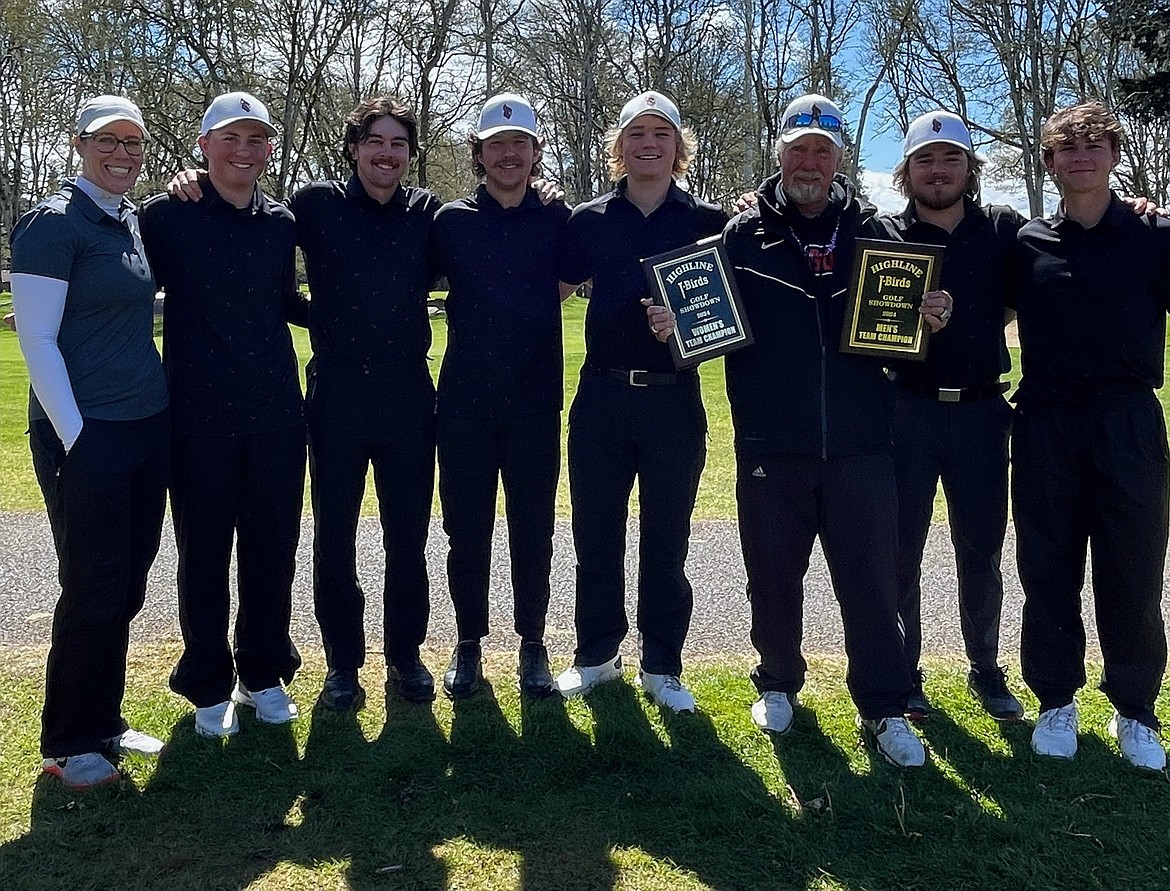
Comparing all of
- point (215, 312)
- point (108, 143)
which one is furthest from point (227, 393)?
point (108, 143)

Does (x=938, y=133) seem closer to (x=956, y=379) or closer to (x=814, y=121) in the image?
(x=814, y=121)

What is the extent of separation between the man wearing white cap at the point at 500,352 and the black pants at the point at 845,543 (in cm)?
94

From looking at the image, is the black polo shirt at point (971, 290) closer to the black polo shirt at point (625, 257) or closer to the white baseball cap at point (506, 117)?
the black polo shirt at point (625, 257)

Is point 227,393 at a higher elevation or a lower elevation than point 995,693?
higher

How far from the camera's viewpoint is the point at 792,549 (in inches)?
169

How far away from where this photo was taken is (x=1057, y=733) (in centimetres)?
422

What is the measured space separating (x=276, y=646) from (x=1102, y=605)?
337 centimetres

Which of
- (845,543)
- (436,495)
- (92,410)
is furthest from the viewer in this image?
(436,495)

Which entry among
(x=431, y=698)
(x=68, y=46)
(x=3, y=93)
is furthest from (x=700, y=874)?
(x=3, y=93)

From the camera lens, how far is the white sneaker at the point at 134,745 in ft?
13.7

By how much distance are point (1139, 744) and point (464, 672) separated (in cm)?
275

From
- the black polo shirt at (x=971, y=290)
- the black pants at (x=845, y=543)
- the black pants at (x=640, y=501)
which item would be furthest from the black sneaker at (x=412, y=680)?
the black polo shirt at (x=971, y=290)

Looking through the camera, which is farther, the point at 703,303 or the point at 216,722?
the point at 216,722

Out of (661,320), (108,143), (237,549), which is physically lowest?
(237,549)
